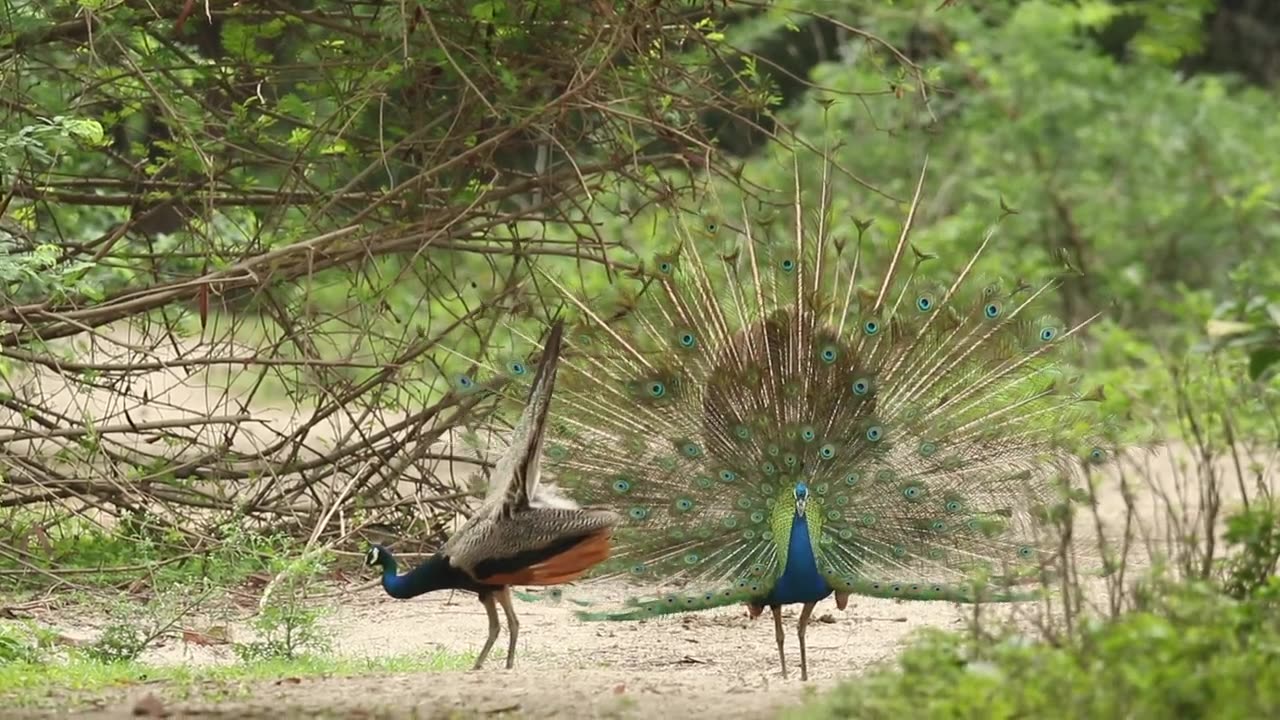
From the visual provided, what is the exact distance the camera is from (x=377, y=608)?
952 centimetres

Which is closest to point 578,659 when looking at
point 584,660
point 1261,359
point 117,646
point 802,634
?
point 584,660

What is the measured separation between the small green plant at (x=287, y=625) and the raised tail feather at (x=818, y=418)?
1192mm

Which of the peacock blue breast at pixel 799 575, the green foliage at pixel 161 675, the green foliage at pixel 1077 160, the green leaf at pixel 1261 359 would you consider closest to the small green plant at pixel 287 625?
the green foliage at pixel 161 675

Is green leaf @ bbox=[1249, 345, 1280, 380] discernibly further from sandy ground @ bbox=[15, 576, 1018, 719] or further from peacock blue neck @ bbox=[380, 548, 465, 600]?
peacock blue neck @ bbox=[380, 548, 465, 600]

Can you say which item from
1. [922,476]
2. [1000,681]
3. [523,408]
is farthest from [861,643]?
[1000,681]

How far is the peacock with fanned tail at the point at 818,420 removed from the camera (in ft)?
26.1

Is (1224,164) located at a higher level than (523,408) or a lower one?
higher

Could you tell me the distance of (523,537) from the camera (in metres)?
7.38

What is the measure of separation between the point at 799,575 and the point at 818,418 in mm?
867

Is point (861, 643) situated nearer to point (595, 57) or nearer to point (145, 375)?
point (595, 57)

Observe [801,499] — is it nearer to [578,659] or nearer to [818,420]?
[818,420]

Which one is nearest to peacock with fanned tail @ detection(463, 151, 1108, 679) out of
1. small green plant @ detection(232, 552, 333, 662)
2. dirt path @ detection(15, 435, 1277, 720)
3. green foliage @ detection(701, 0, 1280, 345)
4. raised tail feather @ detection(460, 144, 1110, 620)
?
raised tail feather @ detection(460, 144, 1110, 620)

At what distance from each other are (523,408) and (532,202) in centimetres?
324

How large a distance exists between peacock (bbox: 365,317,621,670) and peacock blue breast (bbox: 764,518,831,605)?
2.38 ft
